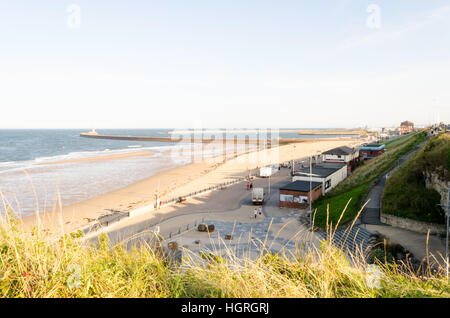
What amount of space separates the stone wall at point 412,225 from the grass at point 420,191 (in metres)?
0.27

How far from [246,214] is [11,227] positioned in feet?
78.9

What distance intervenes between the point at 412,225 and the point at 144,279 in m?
20.8

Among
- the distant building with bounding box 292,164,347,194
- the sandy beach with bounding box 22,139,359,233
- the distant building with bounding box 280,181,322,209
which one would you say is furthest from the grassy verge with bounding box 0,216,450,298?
the distant building with bounding box 292,164,347,194

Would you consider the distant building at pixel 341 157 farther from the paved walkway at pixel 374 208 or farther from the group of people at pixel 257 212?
the group of people at pixel 257 212

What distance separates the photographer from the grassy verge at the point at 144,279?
441 centimetres

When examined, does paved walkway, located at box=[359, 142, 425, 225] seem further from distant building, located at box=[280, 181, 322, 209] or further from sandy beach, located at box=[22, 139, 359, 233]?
sandy beach, located at box=[22, 139, 359, 233]

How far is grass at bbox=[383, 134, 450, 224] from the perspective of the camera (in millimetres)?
19748

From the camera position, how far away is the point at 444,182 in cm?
1964

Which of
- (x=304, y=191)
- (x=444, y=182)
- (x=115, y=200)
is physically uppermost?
(x=444, y=182)

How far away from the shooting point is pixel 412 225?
65.3 feet

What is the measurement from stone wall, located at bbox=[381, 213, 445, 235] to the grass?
27 centimetres

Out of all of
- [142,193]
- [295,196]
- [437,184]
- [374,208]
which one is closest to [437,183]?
[437,184]

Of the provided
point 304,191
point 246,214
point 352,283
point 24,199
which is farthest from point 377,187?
point 24,199

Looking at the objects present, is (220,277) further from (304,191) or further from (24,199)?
(24,199)
